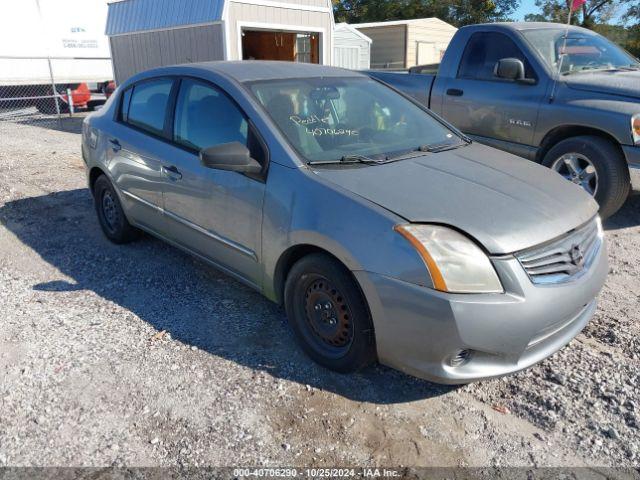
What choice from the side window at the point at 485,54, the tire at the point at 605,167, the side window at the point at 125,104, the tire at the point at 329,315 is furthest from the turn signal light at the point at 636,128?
the side window at the point at 125,104

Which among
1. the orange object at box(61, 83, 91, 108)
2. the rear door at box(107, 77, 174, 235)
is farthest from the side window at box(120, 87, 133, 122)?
the orange object at box(61, 83, 91, 108)

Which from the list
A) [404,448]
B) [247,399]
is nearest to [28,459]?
[247,399]

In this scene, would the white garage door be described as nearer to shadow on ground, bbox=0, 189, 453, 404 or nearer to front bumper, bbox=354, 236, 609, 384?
shadow on ground, bbox=0, 189, 453, 404

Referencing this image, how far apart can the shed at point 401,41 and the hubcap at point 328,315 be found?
2101cm

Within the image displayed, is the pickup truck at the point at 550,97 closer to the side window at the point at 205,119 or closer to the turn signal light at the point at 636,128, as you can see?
the turn signal light at the point at 636,128

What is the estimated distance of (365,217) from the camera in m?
2.68

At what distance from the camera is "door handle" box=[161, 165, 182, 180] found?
381 centimetres

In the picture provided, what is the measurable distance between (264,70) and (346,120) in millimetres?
741

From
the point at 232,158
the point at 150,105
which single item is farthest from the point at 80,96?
the point at 232,158

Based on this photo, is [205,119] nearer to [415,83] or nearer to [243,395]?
[243,395]

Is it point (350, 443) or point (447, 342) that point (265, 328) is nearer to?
point (350, 443)

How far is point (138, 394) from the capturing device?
9.58ft

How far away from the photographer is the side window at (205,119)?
3467 mm

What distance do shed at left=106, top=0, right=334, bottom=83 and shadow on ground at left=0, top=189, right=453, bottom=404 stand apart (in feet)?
21.0
